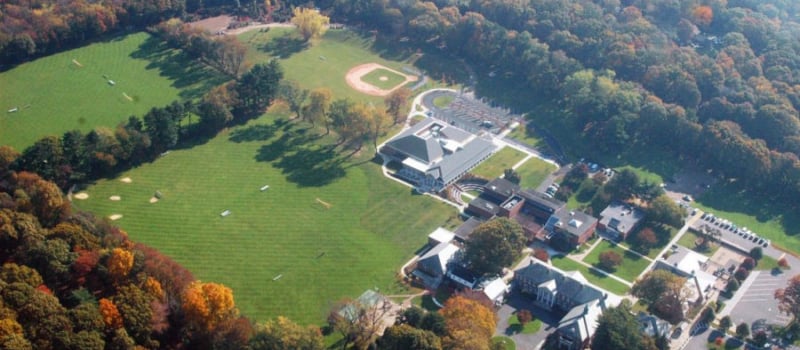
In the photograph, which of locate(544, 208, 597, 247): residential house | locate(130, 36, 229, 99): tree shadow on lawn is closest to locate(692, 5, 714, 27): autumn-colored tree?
locate(544, 208, 597, 247): residential house

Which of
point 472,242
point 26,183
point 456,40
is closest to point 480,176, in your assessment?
point 472,242

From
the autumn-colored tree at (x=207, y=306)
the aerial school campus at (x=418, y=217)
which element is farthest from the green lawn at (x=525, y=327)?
the autumn-colored tree at (x=207, y=306)

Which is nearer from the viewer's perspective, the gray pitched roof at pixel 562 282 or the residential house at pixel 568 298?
the residential house at pixel 568 298

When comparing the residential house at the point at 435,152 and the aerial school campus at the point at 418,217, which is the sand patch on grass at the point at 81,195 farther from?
the residential house at the point at 435,152

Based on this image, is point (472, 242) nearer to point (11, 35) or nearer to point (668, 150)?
point (668, 150)

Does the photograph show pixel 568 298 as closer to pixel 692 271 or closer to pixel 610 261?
pixel 610 261

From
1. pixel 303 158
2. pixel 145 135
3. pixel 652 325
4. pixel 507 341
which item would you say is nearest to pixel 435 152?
Result: pixel 303 158

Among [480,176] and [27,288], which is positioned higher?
[27,288]
